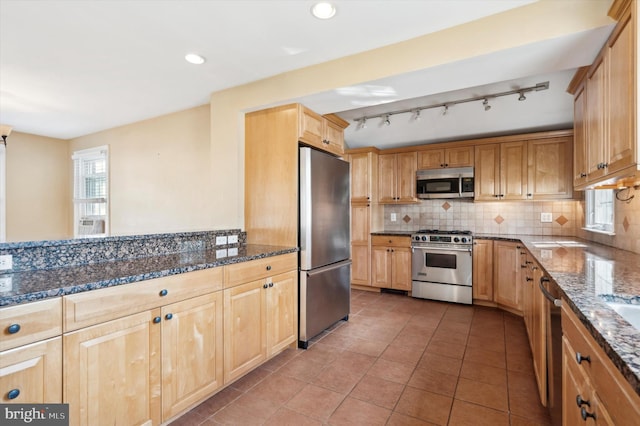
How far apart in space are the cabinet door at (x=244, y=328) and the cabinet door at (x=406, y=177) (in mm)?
3061

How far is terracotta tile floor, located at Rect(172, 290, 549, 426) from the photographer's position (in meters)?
1.80

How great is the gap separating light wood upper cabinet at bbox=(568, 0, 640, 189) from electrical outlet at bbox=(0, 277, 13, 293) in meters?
2.79

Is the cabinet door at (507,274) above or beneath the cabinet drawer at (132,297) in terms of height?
beneath

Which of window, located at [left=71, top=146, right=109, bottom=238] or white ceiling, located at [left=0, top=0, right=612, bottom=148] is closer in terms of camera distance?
white ceiling, located at [left=0, top=0, right=612, bottom=148]

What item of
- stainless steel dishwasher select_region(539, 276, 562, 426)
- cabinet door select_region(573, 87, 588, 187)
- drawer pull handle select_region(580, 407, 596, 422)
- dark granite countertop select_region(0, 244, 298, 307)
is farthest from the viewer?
cabinet door select_region(573, 87, 588, 187)

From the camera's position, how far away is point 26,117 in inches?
156

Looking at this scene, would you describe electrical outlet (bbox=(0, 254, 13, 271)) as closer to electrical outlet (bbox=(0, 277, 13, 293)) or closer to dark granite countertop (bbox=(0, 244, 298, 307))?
dark granite countertop (bbox=(0, 244, 298, 307))

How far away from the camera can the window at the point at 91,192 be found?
4.58 m

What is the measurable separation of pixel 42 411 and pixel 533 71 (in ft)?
10.8

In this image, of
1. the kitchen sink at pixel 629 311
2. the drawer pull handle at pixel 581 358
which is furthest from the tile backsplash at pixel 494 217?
the drawer pull handle at pixel 581 358

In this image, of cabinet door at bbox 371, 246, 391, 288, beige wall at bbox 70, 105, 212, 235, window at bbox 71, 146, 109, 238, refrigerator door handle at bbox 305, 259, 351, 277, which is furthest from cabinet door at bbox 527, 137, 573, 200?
window at bbox 71, 146, 109, 238

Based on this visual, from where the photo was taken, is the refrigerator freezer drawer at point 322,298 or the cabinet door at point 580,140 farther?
the refrigerator freezer drawer at point 322,298

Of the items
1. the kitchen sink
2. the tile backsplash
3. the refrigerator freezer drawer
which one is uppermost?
the tile backsplash

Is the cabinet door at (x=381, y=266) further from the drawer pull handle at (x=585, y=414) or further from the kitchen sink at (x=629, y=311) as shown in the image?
the drawer pull handle at (x=585, y=414)
